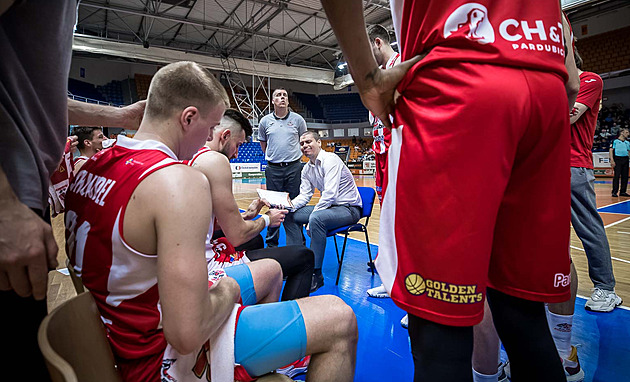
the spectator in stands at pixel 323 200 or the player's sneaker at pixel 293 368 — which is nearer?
the player's sneaker at pixel 293 368

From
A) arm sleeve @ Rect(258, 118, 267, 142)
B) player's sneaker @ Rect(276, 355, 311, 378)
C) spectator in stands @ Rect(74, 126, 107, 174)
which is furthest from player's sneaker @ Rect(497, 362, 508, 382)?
spectator in stands @ Rect(74, 126, 107, 174)

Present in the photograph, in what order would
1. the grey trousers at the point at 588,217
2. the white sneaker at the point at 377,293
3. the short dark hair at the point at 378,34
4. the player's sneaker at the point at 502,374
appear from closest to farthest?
the player's sneaker at the point at 502,374, the grey trousers at the point at 588,217, the short dark hair at the point at 378,34, the white sneaker at the point at 377,293

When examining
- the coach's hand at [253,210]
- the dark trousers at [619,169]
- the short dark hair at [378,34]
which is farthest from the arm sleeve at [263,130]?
the dark trousers at [619,169]

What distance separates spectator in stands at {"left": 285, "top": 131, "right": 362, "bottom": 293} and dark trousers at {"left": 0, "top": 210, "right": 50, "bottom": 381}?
6.95 feet

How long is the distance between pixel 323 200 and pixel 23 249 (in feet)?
9.11

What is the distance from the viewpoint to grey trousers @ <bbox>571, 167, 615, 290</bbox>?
2090 millimetres

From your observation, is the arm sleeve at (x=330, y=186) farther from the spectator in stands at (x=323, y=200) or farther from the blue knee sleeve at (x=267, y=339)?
the blue knee sleeve at (x=267, y=339)

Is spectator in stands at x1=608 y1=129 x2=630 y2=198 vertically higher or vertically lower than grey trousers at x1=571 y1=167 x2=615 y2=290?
higher

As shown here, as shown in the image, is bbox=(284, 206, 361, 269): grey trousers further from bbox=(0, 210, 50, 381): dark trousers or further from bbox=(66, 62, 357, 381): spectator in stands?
bbox=(0, 210, 50, 381): dark trousers

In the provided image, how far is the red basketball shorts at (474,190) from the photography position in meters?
0.67

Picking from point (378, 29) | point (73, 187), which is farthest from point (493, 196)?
point (378, 29)

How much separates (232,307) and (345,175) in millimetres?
2559

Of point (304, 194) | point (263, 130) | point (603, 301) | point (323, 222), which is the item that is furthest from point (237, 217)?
point (263, 130)

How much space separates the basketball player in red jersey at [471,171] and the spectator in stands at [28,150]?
0.68m
